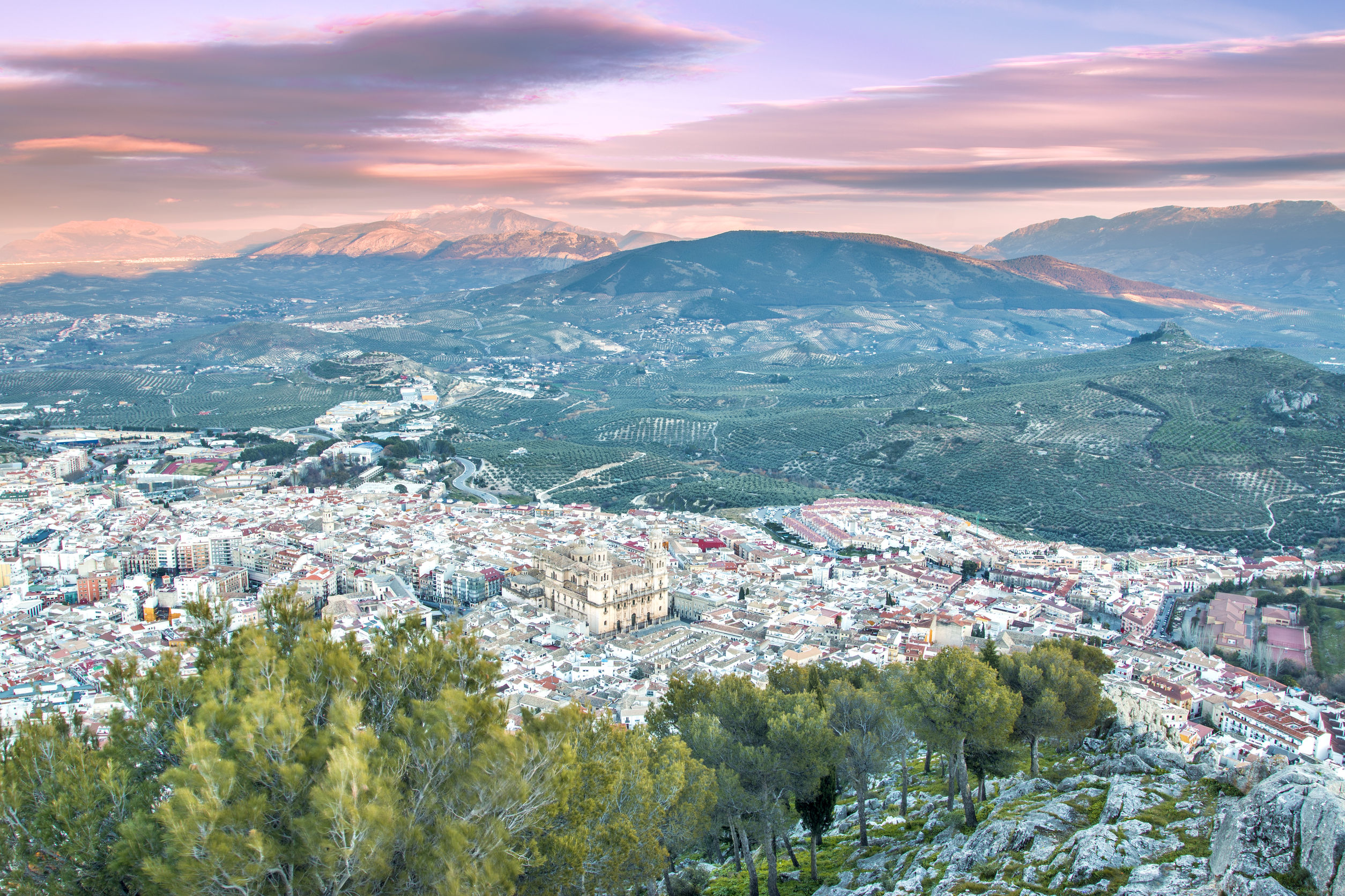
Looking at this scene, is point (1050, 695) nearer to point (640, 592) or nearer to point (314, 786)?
point (314, 786)

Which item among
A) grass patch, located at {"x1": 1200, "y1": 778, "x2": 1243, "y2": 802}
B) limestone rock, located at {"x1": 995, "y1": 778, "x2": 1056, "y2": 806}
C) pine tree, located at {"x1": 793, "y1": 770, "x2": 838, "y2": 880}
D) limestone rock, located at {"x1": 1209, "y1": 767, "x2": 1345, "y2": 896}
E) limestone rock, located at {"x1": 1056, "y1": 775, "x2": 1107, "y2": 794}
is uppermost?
limestone rock, located at {"x1": 1209, "y1": 767, "x2": 1345, "y2": 896}

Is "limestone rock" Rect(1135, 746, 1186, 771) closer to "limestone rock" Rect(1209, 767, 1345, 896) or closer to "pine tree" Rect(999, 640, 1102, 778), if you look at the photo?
"pine tree" Rect(999, 640, 1102, 778)

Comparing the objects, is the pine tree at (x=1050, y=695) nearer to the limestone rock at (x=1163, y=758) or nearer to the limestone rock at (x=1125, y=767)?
the limestone rock at (x=1125, y=767)

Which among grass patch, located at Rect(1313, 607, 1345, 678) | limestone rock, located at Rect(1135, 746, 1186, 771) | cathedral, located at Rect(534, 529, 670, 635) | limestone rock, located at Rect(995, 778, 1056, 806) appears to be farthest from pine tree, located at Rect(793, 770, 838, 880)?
grass patch, located at Rect(1313, 607, 1345, 678)

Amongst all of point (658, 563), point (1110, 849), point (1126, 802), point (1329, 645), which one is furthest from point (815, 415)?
point (1110, 849)

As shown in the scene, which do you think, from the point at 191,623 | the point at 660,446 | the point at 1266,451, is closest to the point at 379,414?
the point at 660,446

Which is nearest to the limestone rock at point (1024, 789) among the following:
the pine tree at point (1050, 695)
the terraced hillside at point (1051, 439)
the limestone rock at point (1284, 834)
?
the pine tree at point (1050, 695)

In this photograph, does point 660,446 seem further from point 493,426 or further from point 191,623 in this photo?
point 191,623
